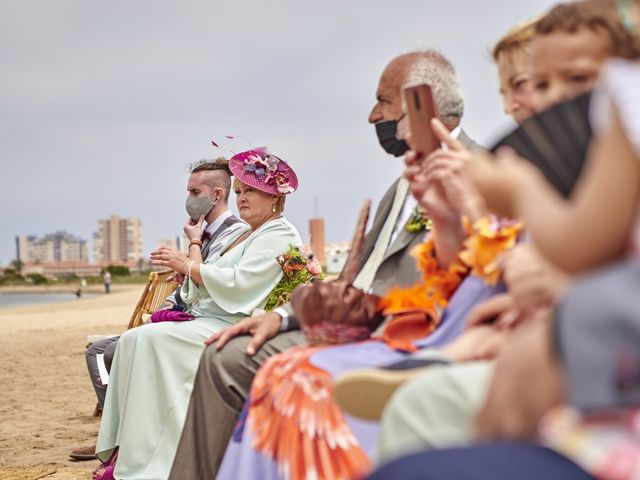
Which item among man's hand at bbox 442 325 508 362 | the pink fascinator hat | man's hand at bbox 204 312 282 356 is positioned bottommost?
man's hand at bbox 204 312 282 356

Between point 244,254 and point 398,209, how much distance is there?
1.74 meters

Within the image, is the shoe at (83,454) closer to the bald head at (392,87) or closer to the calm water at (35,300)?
the bald head at (392,87)

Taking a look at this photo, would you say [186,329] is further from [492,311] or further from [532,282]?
[532,282]

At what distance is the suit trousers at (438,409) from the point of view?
1747 millimetres

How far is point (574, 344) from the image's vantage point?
1415 millimetres

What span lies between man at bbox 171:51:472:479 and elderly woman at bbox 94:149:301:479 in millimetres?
769

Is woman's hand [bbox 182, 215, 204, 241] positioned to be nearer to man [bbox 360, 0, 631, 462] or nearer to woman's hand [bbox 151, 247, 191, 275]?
woman's hand [bbox 151, 247, 191, 275]

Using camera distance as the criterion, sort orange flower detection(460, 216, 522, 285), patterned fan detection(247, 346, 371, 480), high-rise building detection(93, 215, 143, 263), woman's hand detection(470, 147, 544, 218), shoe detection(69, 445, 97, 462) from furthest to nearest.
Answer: high-rise building detection(93, 215, 143, 263)
shoe detection(69, 445, 97, 462)
patterned fan detection(247, 346, 371, 480)
orange flower detection(460, 216, 522, 285)
woman's hand detection(470, 147, 544, 218)

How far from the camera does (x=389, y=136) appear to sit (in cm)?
378

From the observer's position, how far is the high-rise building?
7067 inches

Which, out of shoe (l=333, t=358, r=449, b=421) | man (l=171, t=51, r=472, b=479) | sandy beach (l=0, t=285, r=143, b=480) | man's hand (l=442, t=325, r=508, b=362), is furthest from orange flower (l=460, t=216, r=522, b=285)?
sandy beach (l=0, t=285, r=143, b=480)

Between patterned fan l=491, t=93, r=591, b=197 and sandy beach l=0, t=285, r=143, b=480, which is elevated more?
patterned fan l=491, t=93, r=591, b=197

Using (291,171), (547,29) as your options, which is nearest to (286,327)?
(291,171)

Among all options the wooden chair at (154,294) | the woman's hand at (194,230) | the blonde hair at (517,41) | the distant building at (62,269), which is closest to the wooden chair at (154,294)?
the wooden chair at (154,294)
